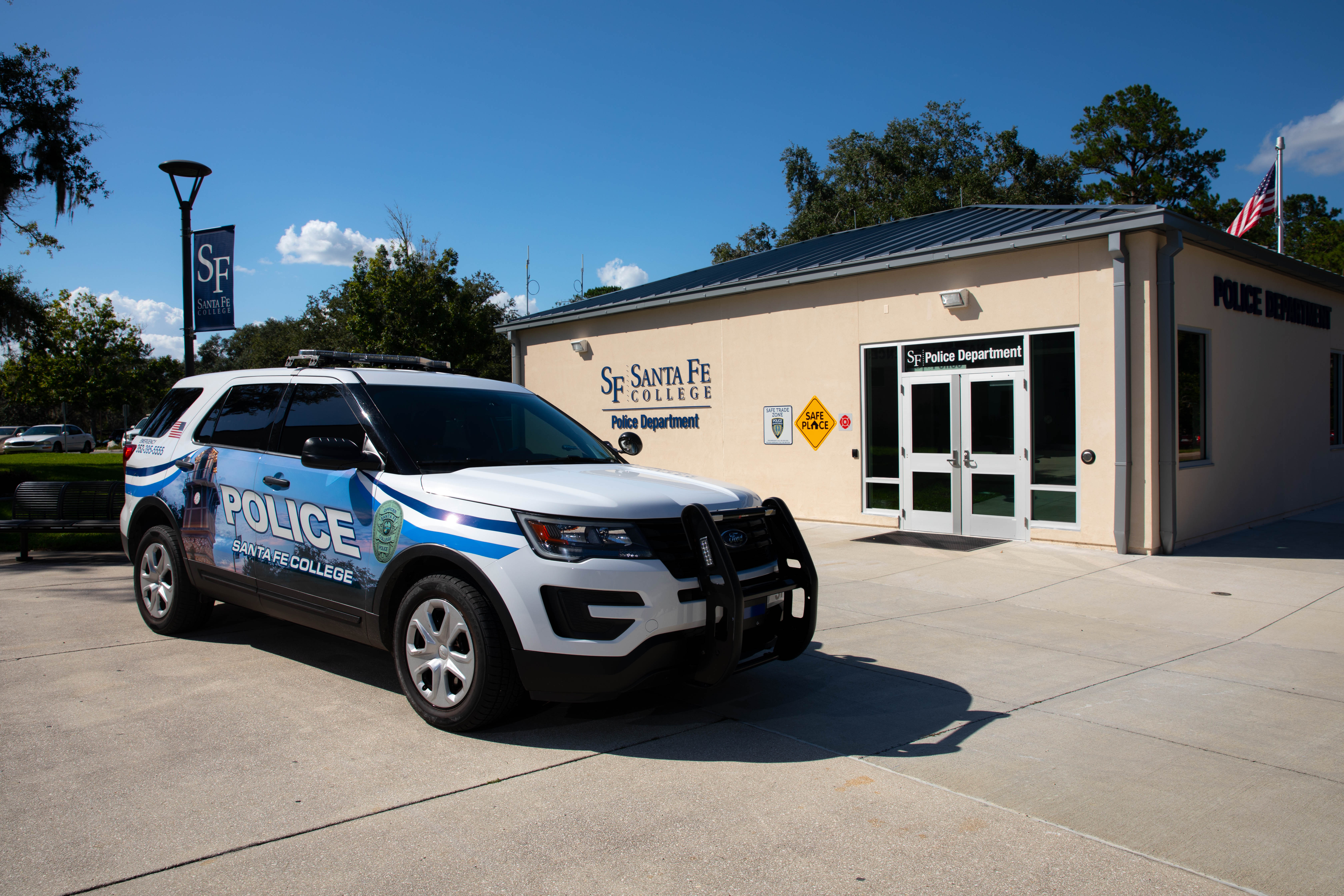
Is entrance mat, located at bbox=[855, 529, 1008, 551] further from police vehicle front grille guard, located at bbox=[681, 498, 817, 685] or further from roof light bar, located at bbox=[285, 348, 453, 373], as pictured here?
police vehicle front grille guard, located at bbox=[681, 498, 817, 685]

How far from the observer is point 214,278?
11.5m

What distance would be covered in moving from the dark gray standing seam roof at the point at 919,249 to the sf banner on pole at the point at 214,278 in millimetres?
6611

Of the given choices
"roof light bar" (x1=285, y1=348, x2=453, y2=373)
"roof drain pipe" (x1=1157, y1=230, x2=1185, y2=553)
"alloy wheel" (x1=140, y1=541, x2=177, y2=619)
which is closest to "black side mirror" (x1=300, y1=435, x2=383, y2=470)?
"roof light bar" (x1=285, y1=348, x2=453, y2=373)

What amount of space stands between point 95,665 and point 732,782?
4.17 meters

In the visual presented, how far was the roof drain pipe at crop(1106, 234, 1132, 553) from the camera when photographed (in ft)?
32.7

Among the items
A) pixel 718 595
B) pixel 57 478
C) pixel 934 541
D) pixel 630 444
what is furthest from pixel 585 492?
pixel 57 478

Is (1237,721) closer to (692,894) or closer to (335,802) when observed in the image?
(692,894)

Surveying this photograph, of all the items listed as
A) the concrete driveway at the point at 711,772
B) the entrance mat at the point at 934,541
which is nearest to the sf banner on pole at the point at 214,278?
the concrete driveway at the point at 711,772

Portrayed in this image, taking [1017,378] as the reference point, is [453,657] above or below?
below

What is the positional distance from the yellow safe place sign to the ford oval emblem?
8823 millimetres

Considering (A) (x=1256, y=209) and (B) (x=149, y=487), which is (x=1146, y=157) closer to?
(A) (x=1256, y=209)

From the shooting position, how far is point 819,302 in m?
13.1

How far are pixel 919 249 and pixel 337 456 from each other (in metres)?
9.10

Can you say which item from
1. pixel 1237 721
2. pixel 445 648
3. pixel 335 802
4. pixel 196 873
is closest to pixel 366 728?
pixel 445 648
